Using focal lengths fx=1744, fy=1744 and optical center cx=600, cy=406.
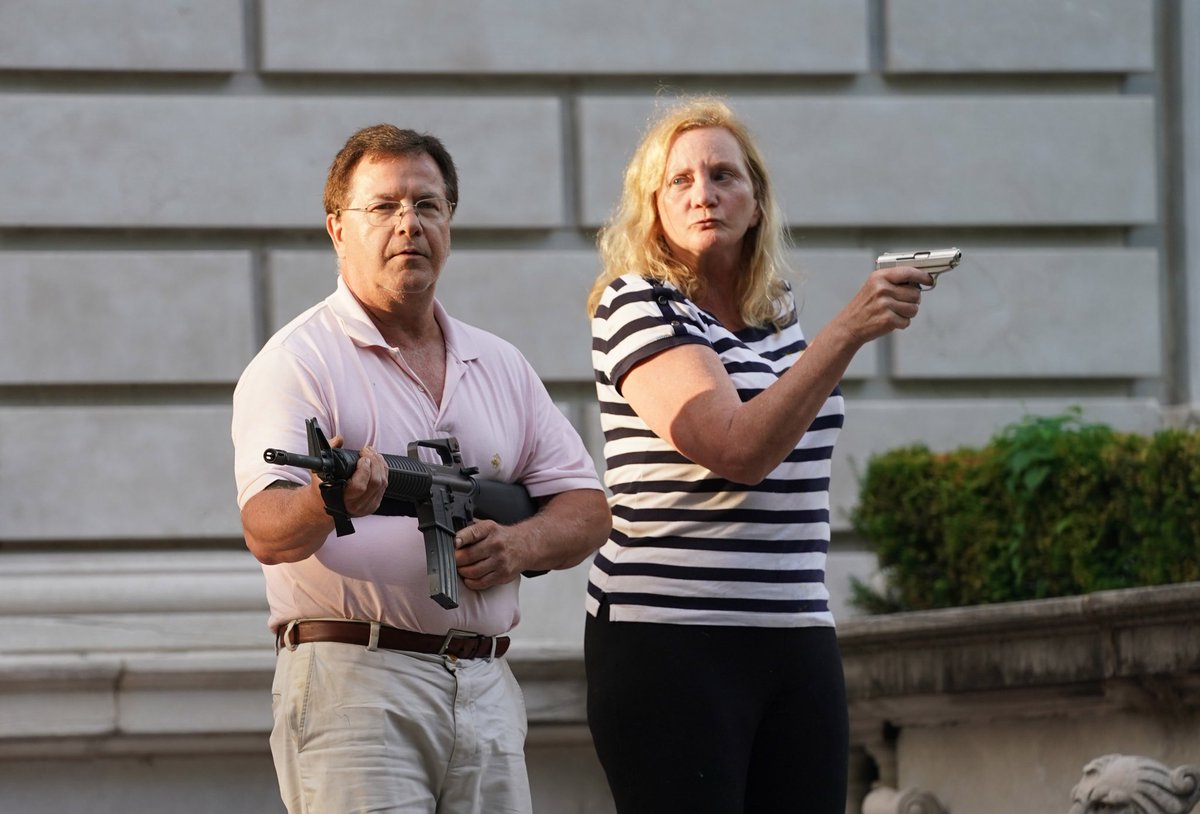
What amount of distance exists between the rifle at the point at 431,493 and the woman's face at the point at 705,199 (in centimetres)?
67

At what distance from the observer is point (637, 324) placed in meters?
3.40

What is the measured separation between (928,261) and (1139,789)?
4.75 feet

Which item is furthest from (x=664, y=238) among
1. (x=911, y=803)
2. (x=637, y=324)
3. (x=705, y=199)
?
(x=911, y=803)

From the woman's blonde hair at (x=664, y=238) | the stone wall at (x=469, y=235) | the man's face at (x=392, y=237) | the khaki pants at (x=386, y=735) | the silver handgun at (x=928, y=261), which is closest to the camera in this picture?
the khaki pants at (x=386, y=735)

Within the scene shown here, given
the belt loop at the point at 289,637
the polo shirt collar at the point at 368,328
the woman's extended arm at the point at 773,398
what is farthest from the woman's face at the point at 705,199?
the belt loop at the point at 289,637

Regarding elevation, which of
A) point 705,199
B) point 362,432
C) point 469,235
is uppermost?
point 469,235

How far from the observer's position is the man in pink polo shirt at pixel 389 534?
3053mm

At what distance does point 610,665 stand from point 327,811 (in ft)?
1.98

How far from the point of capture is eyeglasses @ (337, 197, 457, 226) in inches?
130

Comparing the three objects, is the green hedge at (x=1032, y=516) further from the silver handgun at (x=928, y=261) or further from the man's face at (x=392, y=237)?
the man's face at (x=392, y=237)

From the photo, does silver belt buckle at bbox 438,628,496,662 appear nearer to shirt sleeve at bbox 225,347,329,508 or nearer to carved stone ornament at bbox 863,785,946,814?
shirt sleeve at bbox 225,347,329,508

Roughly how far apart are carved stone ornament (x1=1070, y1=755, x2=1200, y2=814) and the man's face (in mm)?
1916

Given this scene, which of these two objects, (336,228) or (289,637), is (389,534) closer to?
(289,637)

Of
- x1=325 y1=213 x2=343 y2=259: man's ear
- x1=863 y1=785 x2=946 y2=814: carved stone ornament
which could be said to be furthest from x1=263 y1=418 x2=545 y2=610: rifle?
x1=863 y1=785 x2=946 y2=814: carved stone ornament
